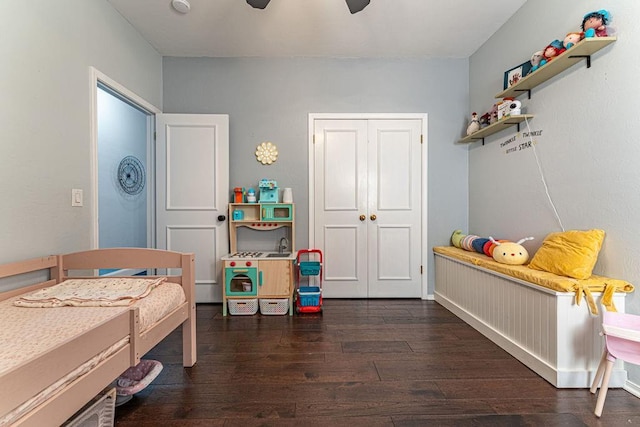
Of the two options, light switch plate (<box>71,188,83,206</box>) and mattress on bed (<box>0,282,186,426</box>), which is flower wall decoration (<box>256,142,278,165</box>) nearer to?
light switch plate (<box>71,188,83,206</box>)

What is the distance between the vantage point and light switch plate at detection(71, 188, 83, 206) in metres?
2.02

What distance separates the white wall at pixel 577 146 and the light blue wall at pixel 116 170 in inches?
145

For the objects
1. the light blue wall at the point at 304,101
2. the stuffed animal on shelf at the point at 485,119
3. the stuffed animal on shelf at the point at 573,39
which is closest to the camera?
the stuffed animal on shelf at the point at 573,39

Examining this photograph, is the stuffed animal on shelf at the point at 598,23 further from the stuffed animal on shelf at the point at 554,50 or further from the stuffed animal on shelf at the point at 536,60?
the stuffed animal on shelf at the point at 536,60

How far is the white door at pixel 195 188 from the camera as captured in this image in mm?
3109

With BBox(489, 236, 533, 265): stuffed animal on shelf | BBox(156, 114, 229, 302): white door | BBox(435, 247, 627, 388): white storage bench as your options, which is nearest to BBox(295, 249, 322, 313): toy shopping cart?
BBox(156, 114, 229, 302): white door

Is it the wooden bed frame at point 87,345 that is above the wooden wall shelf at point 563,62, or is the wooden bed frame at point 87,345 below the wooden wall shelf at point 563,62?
below

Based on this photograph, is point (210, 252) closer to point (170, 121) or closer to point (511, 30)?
point (170, 121)

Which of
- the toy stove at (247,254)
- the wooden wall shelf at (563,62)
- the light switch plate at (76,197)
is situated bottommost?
the toy stove at (247,254)

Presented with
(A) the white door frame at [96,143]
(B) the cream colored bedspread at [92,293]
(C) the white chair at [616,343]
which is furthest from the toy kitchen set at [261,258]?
(C) the white chair at [616,343]

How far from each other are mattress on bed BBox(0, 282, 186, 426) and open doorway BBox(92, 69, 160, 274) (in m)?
1.89

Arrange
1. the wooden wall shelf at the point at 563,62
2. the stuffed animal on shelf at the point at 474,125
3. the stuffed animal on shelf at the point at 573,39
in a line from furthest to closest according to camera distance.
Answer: the stuffed animal on shelf at the point at 474,125, the stuffed animal on shelf at the point at 573,39, the wooden wall shelf at the point at 563,62

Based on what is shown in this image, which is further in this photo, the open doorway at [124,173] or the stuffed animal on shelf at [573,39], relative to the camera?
the open doorway at [124,173]

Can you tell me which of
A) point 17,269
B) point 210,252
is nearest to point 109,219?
point 210,252
